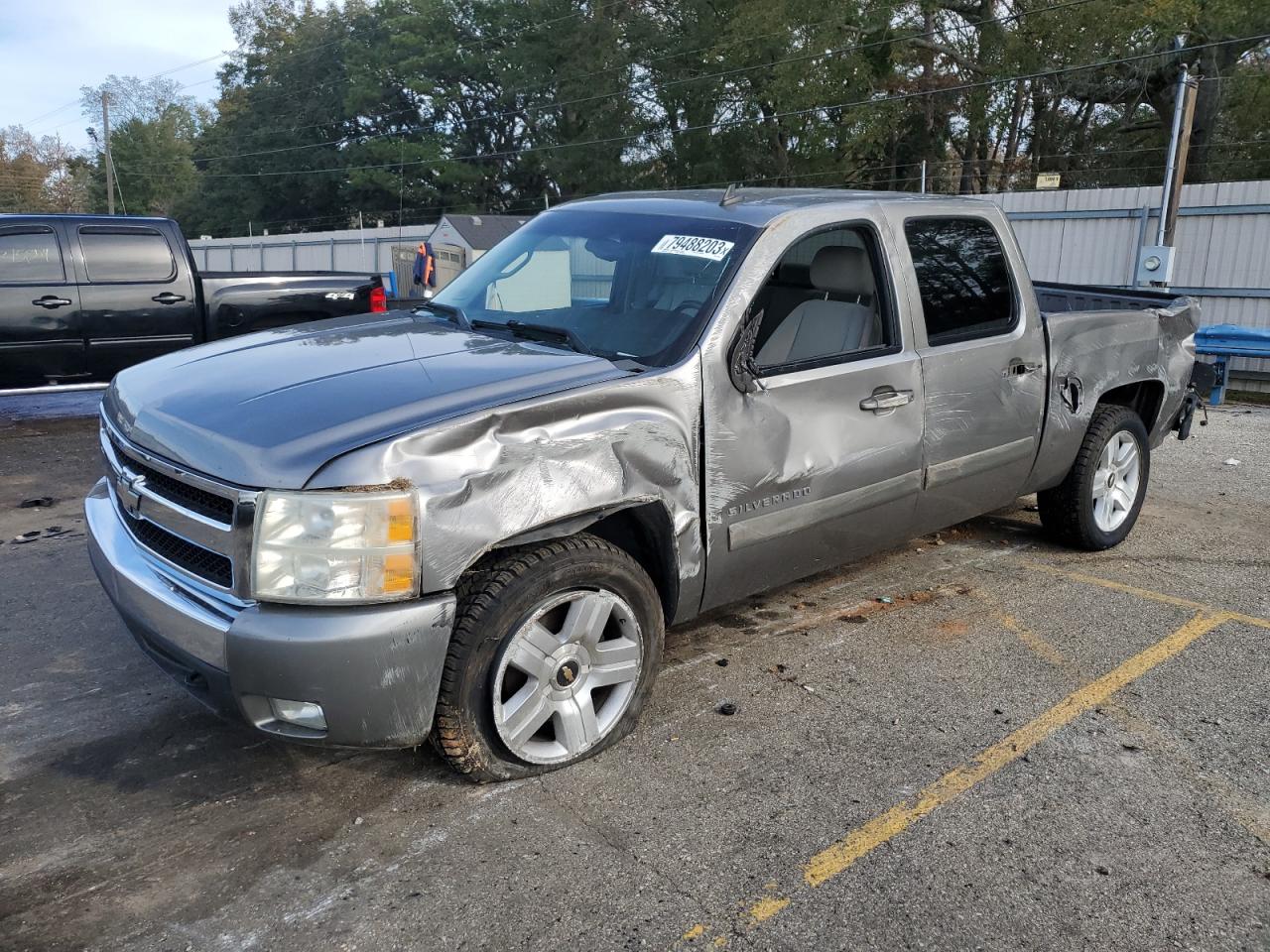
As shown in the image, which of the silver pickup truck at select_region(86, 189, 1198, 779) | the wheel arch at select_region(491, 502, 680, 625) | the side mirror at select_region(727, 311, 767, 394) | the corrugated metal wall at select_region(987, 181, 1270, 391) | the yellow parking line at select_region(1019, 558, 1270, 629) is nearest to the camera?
the silver pickup truck at select_region(86, 189, 1198, 779)

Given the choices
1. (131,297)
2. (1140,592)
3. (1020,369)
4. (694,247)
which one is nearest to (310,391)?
(694,247)

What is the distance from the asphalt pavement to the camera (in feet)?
8.45

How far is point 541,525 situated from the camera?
2.97 metres

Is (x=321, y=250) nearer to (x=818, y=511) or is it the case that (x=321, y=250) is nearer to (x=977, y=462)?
(x=977, y=462)

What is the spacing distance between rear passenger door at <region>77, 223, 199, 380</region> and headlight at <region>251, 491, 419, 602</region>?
711cm

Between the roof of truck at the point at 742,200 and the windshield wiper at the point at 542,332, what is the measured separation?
74 centimetres

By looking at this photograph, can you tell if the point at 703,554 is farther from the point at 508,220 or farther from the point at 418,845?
the point at 508,220

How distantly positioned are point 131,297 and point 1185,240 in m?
13.9

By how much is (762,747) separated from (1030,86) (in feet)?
103

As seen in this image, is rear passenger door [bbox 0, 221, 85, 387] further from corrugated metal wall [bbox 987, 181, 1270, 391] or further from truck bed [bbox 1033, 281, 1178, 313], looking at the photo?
corrugated metal wall [bbox 987, 181, 1270, 391]

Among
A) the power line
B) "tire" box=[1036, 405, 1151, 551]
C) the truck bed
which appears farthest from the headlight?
the power line

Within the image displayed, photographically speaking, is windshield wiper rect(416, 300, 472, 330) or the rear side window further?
the rear side window

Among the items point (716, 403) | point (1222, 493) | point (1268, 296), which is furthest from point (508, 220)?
point (716, 403)

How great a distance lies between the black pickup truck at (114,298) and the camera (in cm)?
844
